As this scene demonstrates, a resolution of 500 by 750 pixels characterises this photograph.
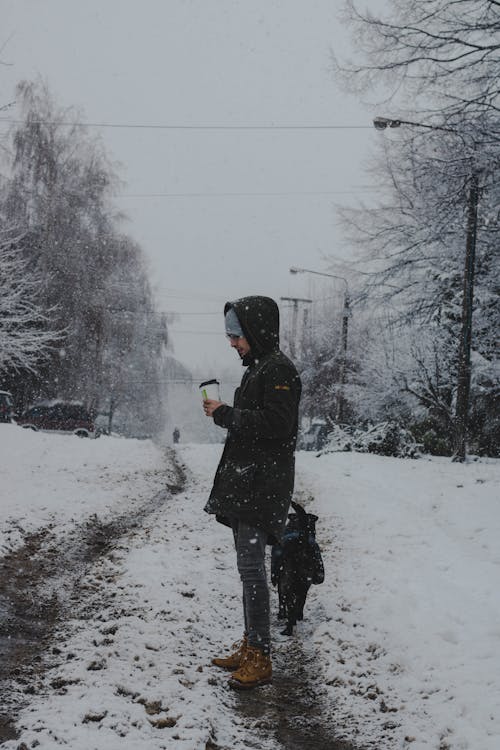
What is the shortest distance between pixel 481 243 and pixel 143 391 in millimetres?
30049

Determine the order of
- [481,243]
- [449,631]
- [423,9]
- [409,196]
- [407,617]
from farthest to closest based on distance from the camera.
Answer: [409,196]
[481,243]
[423,9]
[407,617]
[449,631]

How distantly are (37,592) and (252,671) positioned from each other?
7.06 ft

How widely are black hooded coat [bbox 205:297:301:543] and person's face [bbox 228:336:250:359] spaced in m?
0.05

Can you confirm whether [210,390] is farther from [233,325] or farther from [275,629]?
[275,629]

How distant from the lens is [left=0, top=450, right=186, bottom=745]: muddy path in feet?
10.6

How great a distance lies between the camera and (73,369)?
24.7 m

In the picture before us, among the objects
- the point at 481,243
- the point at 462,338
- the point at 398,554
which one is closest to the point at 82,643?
the point at 398,554

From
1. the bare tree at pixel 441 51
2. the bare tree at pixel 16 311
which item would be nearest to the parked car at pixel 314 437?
the bare tree at pixel 16 311

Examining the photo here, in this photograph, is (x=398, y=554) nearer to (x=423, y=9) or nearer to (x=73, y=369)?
(x=423, y=9)

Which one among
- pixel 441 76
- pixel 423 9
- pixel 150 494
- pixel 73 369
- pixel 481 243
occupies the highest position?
pixel 423 9

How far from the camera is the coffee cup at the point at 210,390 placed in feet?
12.3

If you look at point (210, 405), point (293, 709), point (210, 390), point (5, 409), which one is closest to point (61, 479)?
point (210, 390)

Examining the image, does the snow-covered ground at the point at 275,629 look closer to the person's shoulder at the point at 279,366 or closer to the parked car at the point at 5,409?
the person's shoulder at the point at 279,366

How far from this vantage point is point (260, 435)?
139 inches
